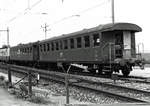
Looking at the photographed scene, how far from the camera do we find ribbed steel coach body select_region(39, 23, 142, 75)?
62.4 ft

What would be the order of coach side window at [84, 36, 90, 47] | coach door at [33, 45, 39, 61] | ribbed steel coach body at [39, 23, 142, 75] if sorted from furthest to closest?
coach door at [33, 45, 39, 61] < coach side window at [84, 36, 90, 47] < ribbed steel coach body at [39, 23, 142, 75]

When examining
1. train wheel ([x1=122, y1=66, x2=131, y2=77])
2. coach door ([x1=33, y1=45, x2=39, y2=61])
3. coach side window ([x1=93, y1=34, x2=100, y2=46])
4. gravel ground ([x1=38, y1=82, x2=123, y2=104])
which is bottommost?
gravel ground ([x1=38, y1=82, x2=123, y2=104])

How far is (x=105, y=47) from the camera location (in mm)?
19250

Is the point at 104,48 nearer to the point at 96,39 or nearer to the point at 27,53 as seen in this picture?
the point at 96,39

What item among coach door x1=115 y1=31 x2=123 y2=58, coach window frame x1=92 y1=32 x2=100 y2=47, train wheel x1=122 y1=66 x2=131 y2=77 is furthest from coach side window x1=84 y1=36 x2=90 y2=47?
train wheel x1=122 y1=66 x2=131 y2=77

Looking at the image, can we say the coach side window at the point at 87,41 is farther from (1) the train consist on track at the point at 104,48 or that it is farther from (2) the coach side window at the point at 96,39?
(2) the coach side window at the point at 96,39

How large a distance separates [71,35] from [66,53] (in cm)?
164

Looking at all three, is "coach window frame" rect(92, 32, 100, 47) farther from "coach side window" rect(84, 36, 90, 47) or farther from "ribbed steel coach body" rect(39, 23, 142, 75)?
"coach side window" rect(84, 36, 90, 47)

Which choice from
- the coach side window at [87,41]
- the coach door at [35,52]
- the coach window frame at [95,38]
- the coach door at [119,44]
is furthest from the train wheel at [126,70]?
the coach door at [35,52]

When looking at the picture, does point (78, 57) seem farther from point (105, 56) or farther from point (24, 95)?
point (24, 95)

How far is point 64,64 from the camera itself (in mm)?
24969

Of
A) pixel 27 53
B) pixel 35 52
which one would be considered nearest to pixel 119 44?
pixel 35 52

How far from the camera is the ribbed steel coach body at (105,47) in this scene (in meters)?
19.0

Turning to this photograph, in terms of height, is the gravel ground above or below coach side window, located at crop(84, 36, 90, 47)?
below
